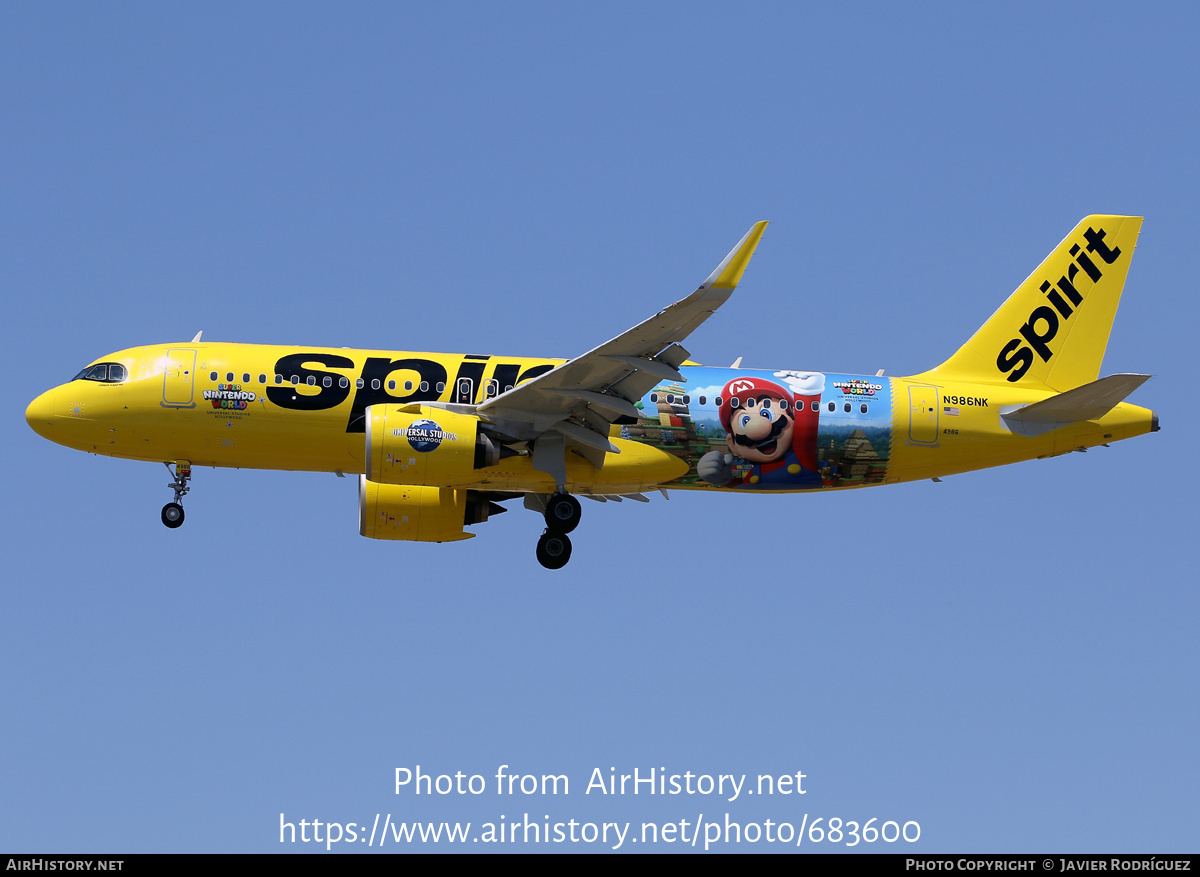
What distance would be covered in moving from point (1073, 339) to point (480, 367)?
Answer: 16.0 m

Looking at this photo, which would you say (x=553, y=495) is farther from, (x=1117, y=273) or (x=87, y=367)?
(x=1117, y=273)

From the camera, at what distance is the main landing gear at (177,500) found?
126 feet

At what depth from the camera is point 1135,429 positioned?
127ft

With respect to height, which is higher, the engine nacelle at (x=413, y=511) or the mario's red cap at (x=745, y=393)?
the mario's red cap at (x=745, y=393)

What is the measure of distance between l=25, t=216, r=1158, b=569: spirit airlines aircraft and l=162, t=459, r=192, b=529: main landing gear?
0.13 feet

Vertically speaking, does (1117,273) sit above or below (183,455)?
above

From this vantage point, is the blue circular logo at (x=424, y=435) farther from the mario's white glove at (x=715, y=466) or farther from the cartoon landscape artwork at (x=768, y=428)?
the mario's white glove at (x=715, y=466)

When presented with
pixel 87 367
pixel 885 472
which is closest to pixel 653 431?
pixel 885 472

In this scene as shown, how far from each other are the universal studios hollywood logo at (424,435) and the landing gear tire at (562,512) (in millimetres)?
3125

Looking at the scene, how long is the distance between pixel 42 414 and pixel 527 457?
1226cm

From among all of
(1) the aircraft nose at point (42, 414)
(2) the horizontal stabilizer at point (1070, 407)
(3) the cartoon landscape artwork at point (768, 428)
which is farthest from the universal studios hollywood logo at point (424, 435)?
(2) the horizontal stabilizer at point (1070, 407)

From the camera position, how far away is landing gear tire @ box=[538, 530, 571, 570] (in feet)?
123

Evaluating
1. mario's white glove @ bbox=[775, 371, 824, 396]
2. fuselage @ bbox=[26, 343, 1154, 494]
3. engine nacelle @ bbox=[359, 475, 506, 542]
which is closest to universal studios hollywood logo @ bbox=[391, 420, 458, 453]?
fuselage @ bbox=[26, 343, 1154, 494]

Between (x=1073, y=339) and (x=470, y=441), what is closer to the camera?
(x=470, y=441)
